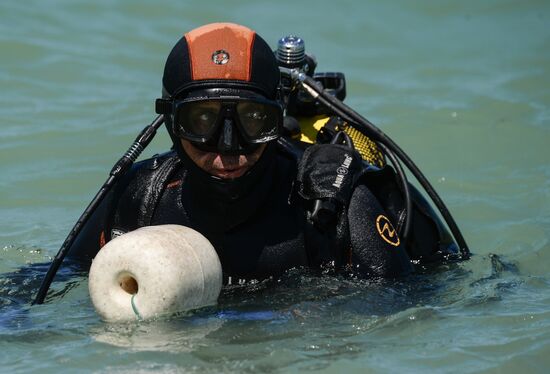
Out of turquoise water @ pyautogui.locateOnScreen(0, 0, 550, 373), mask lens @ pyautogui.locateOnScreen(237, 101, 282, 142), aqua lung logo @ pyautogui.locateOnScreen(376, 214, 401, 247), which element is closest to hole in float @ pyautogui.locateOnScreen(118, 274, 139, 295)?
turquoise water @ pyautogui.locateOnScreen(0, 0, 550, 373)

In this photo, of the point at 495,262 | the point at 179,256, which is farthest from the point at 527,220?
the point at 179,256

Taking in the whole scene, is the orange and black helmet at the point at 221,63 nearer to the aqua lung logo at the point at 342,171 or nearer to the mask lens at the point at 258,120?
the mask lens at the point at 258,120

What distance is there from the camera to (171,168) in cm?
429

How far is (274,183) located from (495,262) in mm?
1261

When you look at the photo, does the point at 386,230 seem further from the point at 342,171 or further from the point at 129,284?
the point at 129,284

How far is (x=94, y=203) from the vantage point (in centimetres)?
401

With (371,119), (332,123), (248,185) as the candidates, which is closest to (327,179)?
(248,185)

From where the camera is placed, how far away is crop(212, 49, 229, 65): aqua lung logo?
12.7 feet

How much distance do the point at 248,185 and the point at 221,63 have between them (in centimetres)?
47

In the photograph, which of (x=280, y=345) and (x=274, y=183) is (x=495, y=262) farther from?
(x=280, y=345)

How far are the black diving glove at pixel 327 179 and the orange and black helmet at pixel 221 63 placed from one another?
326mm

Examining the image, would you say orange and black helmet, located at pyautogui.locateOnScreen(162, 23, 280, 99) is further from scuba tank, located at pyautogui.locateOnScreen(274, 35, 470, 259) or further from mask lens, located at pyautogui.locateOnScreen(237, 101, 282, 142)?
scuba tank, located at pyautogui.locateOnScreen(274, 35, 470, 259)

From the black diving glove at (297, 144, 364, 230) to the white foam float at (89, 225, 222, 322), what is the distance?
1.80 ft

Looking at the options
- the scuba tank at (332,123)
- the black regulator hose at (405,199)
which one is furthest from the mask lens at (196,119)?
the black regulator hose at (405,199)
